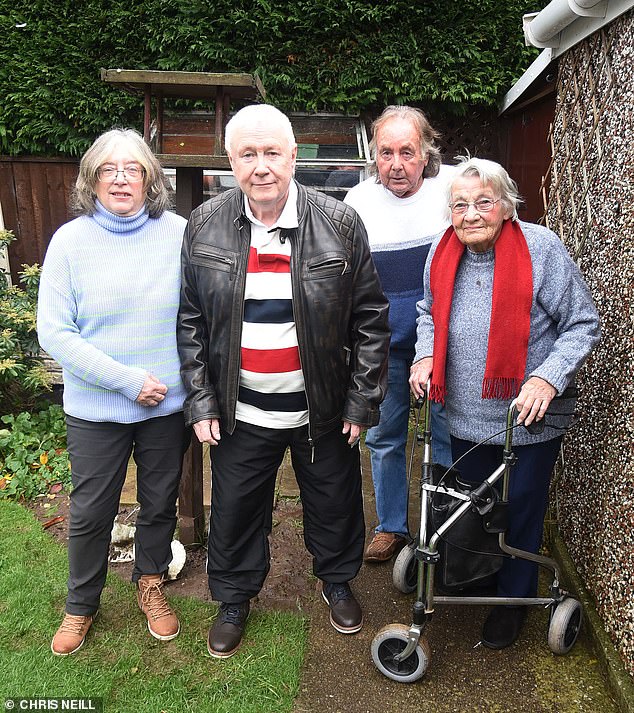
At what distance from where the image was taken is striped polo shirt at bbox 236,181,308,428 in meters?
2.33

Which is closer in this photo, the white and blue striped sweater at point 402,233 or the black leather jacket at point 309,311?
the black leather jacket at point 309,311

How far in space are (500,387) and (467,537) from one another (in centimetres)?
56

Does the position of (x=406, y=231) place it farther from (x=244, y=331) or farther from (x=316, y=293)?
(x=244, y=331)

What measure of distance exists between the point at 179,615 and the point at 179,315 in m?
1.40

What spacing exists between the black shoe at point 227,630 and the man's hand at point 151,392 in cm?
95

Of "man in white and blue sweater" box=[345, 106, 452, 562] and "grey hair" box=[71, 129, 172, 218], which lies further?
"man in white and blue sweater" box=[345, 106, 452, 562]

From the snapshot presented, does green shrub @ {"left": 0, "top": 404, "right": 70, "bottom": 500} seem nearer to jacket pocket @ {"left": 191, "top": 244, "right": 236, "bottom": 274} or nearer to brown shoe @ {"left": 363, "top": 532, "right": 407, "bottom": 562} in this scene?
brown shoe @ {"left": 363, "top": 532, "right": 407, "bottom": 562}

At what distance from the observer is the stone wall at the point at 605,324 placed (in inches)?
100

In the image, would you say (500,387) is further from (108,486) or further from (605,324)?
(108,486)

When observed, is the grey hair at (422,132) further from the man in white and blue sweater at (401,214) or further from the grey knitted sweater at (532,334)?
the grey knitted sweater at (532,334)

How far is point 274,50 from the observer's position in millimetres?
5027

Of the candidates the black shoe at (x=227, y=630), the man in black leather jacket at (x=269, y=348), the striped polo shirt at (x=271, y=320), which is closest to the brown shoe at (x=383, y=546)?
the man in black leather jacket at (x=269, y=348)

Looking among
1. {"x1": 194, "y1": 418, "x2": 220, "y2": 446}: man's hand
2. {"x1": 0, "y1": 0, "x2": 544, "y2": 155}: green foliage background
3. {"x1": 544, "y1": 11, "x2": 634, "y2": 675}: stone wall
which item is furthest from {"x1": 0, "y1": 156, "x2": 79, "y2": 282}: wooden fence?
{"x1": 544, "y1": 11, "x2": 634, "y2": 675}: stone wall

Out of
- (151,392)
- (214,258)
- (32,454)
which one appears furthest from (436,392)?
(32,454)
